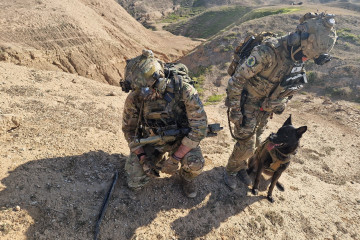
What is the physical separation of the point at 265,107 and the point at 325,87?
938 centimetres

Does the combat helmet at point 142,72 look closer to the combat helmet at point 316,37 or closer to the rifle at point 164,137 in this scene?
the rifle at point 164,137

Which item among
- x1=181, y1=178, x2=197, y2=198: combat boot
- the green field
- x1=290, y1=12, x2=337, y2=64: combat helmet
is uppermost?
x1=290, y1=12, x2=337, y2=64: combat helmet

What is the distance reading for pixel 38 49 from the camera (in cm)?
1031

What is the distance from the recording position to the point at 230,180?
515cm

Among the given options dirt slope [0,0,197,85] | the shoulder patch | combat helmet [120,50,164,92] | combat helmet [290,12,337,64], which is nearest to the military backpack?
the shoulder patch

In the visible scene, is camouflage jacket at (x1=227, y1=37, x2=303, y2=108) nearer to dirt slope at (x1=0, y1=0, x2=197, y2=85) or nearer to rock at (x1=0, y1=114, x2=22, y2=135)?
rock at (x1=0, y1=114, x2=22, y2=135)

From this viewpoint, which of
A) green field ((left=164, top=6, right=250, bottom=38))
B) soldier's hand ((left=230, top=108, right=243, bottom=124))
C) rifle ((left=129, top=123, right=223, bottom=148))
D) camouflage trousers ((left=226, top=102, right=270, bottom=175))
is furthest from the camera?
green field ((left=164, top=6, right=250, bottom=38))

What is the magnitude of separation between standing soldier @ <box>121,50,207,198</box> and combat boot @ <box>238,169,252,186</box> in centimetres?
128

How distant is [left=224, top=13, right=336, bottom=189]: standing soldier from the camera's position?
4.00 metres

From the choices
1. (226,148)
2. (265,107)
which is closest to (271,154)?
(265,107)

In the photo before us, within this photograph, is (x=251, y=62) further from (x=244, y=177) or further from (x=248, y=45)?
(x=244, y=177)

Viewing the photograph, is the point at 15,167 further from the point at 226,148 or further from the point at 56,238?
the point at 226,148

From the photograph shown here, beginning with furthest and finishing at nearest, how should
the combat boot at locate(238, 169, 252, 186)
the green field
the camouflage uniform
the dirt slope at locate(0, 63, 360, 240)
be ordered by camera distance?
the green field → the combat boot at locate(238, 169, 252, 186) → the camouflage uniform → the dirt slope at locate(0, 63, 360, 240)

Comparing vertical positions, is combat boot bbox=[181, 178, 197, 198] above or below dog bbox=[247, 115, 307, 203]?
below
